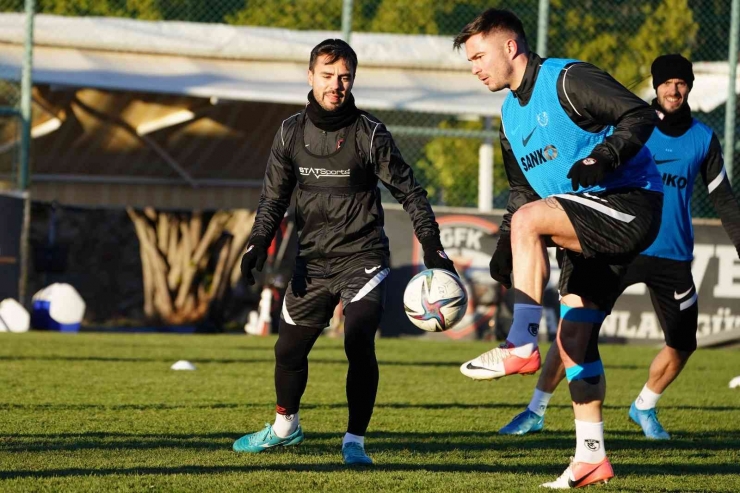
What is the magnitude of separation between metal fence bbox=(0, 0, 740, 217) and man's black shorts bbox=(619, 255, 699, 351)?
823 centimetres

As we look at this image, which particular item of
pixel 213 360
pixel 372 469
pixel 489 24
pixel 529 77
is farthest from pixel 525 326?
pixel 213 360

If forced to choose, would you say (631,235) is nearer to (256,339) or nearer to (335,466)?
(335,466)

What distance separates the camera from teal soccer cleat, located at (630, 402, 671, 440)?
7699mm

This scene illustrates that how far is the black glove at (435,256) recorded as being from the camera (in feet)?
20.3

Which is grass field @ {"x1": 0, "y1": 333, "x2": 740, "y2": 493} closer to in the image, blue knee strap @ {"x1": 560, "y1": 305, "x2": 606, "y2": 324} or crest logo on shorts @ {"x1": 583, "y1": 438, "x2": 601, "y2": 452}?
crest logo on shorts @ {"x1": 583, "y1": 438, "x2": 601, "y2": 452}

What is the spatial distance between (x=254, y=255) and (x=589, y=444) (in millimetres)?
2045

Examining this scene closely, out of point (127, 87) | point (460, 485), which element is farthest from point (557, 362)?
point (127, 87)

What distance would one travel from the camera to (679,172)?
809 centimetres

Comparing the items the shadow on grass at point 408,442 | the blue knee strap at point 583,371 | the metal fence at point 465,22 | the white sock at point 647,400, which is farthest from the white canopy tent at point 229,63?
the blue knee strap at point 583,371

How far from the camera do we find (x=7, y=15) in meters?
19.4

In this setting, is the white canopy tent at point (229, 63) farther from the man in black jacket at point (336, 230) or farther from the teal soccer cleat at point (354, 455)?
the teal soccer cleat at point (354, 455)

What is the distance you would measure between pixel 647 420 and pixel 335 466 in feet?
8.72

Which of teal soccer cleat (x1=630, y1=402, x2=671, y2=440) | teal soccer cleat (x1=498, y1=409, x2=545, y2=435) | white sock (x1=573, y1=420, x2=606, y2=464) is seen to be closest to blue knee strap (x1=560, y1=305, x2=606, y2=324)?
white sock (x1=573, y1=420, x2=606, y2=464)

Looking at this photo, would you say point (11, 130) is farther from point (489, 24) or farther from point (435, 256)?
point (489, 24)
